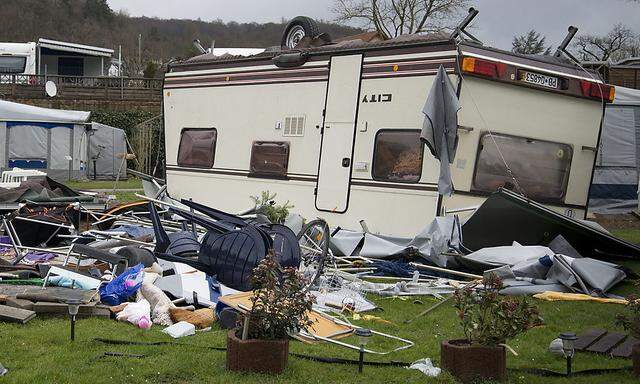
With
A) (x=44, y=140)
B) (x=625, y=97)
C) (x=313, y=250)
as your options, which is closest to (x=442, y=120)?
(x=313, y=250)

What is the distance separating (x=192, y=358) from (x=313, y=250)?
11.4 ft

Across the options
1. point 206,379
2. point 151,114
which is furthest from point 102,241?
point 151,114

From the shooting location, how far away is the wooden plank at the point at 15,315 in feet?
19.7

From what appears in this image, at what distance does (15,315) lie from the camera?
6.05m

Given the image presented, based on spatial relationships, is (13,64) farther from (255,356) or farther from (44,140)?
(255,356)

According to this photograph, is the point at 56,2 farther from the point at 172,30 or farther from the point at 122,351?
the point at 122,351

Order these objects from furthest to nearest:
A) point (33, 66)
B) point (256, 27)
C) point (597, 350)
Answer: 1. point (256, 27)
2. point (33, 66)
3. point (597, 350)

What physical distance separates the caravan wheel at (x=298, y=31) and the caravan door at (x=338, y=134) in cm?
138

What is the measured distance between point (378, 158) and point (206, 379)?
5.89m

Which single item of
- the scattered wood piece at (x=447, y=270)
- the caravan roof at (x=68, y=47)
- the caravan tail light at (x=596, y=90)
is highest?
the caravan roof at (x=68, y=47)

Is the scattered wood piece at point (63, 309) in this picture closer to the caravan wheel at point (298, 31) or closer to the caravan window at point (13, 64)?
the caravan wheel at point (298, 31)

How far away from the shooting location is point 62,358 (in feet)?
16.8

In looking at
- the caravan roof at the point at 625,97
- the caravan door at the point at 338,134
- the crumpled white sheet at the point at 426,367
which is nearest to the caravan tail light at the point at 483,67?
the caravan door at the point at 338,134

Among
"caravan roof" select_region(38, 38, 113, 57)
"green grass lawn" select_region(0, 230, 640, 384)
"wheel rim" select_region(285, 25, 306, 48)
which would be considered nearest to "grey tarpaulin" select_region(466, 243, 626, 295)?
"green grass lawn" select_region(0, 230, 640, 384)
